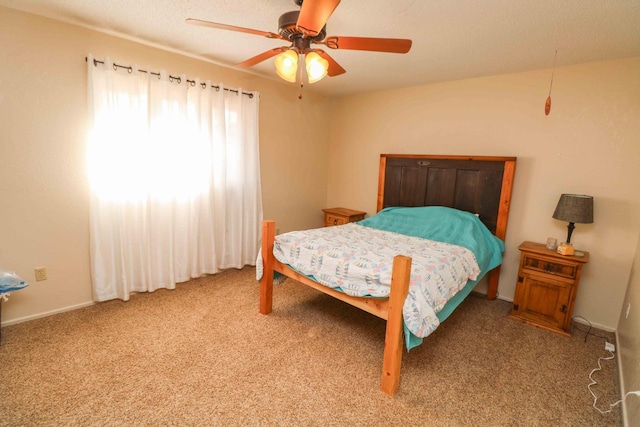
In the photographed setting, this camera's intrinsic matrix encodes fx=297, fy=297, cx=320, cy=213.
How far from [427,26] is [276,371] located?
2.61 metres

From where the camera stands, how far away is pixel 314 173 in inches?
179

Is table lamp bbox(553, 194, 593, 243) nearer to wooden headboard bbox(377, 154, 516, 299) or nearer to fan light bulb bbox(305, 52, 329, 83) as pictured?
wooden headboard bbox(377, 154, 516, 299)

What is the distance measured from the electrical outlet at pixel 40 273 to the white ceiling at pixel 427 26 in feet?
6.45

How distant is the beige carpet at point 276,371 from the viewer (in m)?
1.63

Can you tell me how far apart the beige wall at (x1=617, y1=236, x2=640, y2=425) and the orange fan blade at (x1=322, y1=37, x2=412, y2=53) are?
214 cm

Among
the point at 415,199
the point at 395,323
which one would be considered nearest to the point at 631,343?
the point at 395,323

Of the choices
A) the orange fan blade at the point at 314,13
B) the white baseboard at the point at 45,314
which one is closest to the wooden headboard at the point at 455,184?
the orange fan blade at the point at 314,13

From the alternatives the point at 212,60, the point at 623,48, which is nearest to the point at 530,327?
the point at 623,48

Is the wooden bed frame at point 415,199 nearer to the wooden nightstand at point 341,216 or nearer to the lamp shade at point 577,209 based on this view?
the wooden nightstand at point 341,216

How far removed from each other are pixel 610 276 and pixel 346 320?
7.78ft

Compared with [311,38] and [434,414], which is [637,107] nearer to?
[311,38]

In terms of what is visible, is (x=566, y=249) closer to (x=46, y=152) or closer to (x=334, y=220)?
(x=334, y=220)

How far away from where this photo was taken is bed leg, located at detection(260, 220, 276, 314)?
2562mm

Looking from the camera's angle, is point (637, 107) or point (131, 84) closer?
point (637, 107)
